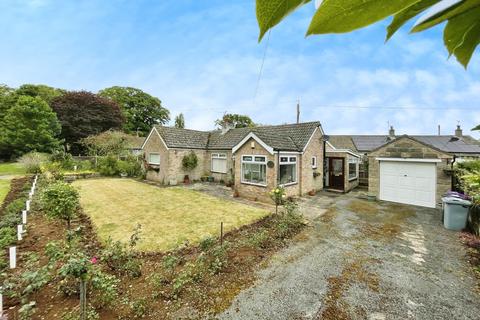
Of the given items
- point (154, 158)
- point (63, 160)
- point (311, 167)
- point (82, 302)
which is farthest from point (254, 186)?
point (63, 160)

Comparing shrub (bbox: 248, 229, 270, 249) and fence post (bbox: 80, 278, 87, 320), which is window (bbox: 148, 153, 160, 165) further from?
fence post (bbox: 80, 278, 87, 320)

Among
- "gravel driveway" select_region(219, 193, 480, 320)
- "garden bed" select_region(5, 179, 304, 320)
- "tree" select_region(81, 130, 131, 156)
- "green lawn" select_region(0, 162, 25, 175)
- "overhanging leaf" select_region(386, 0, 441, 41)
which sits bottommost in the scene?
"gravel driveway" select_region(219, 193, 480, 320)

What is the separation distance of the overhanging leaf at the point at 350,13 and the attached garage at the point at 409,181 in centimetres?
1231

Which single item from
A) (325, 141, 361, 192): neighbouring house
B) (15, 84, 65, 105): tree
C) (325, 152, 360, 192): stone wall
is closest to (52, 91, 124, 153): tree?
(15, 84, 65, 105): tree

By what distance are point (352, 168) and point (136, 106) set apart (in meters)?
40.1

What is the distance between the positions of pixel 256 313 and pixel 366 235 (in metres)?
4.75

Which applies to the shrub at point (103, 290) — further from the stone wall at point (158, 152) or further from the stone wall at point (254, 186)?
the stone wall at point (158, 152)

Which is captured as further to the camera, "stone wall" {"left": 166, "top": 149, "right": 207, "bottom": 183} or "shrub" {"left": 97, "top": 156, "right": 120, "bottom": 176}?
"shrub" {"left": 97, "top": 156, "right": 120, "bottom": 176}

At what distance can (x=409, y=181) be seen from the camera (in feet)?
33.2

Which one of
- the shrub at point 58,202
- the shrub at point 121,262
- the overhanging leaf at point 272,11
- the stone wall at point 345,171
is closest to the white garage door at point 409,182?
the stone wall at point 345,171

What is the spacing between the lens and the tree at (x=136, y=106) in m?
40.0

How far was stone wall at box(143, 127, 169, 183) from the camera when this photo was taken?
1505 centimetres

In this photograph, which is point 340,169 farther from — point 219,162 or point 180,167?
point 180,167

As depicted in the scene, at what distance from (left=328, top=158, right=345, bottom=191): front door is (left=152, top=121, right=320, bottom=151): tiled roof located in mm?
2984
